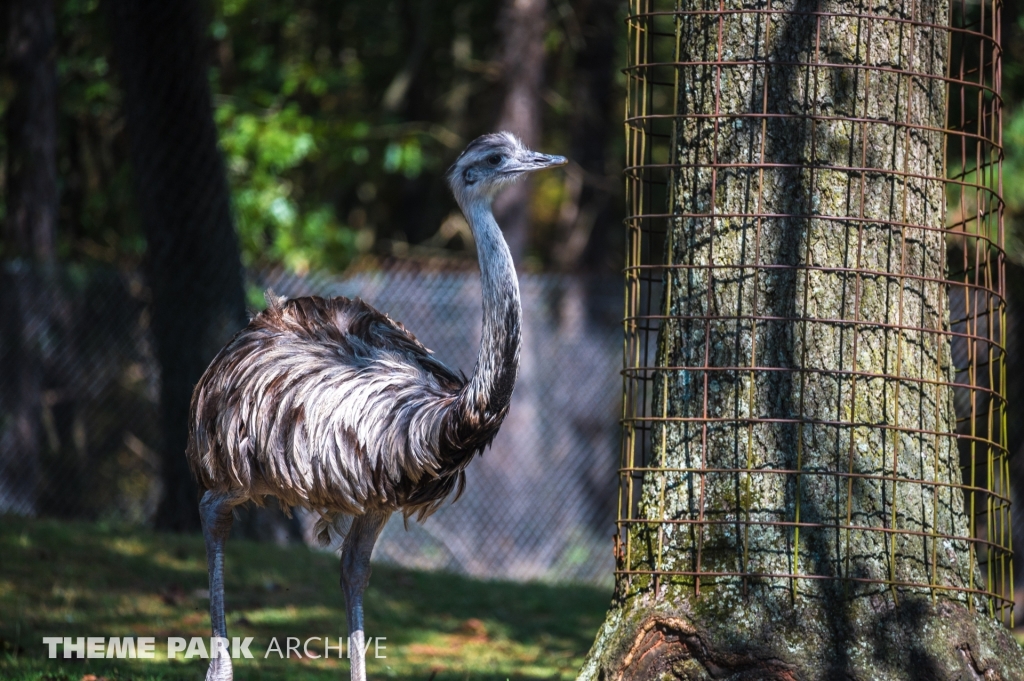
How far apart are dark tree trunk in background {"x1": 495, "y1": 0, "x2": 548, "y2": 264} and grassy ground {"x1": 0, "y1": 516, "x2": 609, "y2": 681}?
18.3 ft

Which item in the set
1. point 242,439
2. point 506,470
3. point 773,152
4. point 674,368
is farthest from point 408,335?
point 506,470

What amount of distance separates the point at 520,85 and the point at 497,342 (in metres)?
9.71

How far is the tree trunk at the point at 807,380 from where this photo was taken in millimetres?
4867

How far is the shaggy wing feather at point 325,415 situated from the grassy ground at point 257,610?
112 centimetres

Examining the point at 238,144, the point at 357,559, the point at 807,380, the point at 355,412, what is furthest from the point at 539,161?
the point at 238,144

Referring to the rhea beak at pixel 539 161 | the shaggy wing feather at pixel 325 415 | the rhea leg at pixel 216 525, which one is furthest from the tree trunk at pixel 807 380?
the rhea leg at pixel 216 525

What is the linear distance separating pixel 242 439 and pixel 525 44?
963 cm

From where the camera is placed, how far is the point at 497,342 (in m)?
5.02

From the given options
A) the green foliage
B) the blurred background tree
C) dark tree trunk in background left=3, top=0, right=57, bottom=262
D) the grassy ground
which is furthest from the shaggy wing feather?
dark tree trunk in background left=3, top=0, right=57, bottom=262

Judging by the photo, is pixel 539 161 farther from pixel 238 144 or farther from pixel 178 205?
pixel 238 144

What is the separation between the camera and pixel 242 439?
5.65 metres

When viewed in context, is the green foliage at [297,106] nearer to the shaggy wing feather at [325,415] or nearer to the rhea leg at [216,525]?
the shaggy wing feather at [325,415]

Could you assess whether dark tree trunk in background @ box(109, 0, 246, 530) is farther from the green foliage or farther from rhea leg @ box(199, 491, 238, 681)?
rhea leg @ box(199, 491, 238, 681)

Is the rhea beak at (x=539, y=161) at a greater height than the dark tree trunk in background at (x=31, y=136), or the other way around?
the dark tree trunk in background at (x=31, y=136)
